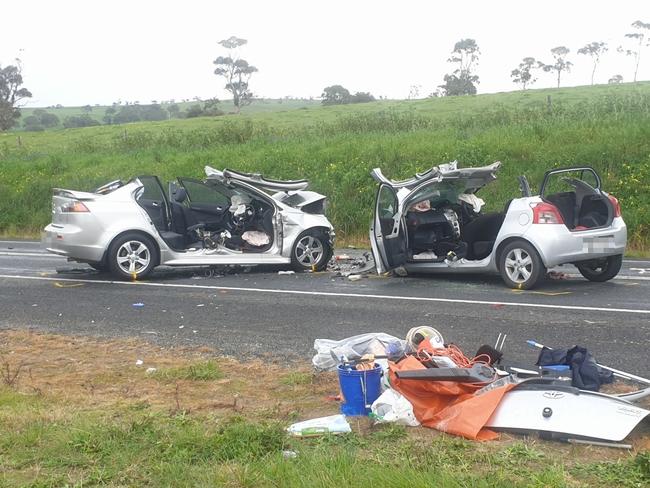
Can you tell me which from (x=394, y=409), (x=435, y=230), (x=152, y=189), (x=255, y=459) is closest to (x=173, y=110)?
(x=152, y=189)

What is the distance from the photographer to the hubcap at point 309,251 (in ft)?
38.7

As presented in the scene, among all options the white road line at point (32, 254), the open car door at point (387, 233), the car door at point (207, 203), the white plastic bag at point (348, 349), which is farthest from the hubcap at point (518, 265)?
the white road line at point (32, 254)

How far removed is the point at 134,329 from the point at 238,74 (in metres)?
76.4

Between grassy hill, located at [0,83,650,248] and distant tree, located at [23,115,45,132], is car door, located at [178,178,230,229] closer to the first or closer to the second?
grassy hill, located at [0,83,650,248]

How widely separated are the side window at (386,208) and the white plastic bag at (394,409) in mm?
5981

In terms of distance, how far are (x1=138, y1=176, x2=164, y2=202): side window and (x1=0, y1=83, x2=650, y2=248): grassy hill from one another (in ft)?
25.2

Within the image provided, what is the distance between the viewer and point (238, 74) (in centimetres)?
8138

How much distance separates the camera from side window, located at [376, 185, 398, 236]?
10.6 m

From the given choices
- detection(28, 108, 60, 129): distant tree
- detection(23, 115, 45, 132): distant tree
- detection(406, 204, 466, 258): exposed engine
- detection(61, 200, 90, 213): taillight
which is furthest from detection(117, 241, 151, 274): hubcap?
detection(28, 108, 60, 129): distant tree

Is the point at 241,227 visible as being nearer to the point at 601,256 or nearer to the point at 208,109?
the point at 601,256

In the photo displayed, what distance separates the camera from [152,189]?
11.6m

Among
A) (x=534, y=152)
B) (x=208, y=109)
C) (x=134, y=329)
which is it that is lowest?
(x=134, y=329)

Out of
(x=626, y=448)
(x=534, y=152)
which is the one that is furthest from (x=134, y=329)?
(x=534, y=152)

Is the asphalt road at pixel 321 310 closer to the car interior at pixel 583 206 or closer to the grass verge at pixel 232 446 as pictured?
the car interior at pixel 583 206
